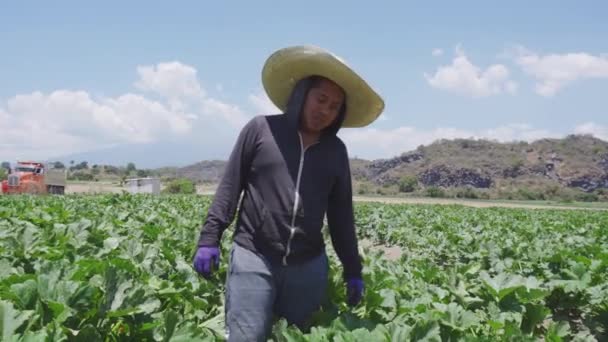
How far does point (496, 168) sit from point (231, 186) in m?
93.7

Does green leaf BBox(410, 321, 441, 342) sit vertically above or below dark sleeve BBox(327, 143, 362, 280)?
below

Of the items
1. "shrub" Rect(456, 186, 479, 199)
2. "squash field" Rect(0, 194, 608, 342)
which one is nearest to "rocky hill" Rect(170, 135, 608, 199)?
"shrub" Rect(456, 186, 479, 199)

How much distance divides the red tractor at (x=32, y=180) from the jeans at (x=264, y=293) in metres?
30.0

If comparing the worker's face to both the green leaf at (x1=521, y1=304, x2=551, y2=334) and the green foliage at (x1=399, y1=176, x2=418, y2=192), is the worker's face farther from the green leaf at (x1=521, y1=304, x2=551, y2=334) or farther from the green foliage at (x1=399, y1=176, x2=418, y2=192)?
the green foliage at (x1=399, y1=176, x2=418, y2=192)

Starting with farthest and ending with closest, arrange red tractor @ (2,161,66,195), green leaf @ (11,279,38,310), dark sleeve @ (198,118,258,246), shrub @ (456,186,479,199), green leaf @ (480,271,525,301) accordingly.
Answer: shrub @ (456,186,479,199), red tractor @ (2,161,66,195), green leaf @ (480,271,525,301), dark sleeve @ (198,118,258,246), green leaf @ (11,279,38,310)

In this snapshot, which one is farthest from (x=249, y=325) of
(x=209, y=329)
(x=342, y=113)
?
(x=342, y=113)

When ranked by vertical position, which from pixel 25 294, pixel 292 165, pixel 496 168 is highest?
pixel 496 168

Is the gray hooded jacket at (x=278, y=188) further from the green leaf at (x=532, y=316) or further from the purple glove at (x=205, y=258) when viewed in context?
the green leaf at (x=532, y=316)

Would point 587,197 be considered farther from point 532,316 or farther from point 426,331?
point 426,331

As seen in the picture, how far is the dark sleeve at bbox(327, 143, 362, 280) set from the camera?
306 centimetres

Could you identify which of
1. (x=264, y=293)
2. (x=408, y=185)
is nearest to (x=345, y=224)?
(x=264, y=293)

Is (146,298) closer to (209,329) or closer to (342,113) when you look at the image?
(209,329)

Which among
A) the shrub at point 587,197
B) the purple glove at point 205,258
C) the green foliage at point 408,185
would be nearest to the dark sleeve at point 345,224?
the purple glove at point 205,258

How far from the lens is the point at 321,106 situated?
2.90m
